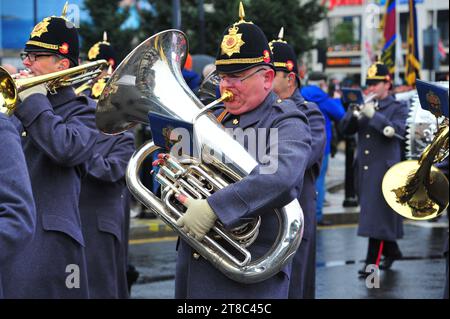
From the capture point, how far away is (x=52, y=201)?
5023 mm

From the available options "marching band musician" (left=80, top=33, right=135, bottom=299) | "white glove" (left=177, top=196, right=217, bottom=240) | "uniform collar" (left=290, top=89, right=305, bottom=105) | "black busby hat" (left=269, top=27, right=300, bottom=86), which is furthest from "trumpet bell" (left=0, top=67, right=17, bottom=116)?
"uniform collar" (left=290, top=89, right=305, bottom=105)

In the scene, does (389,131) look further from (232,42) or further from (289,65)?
(232,42)

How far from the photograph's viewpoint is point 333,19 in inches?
2430

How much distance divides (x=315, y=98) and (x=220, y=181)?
6929mm

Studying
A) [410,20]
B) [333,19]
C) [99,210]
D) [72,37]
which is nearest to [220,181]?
[72,37]

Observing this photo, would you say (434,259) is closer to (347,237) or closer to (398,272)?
(398,272)

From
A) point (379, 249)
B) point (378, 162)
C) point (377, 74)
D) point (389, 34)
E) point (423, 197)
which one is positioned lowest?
point (379, 249)

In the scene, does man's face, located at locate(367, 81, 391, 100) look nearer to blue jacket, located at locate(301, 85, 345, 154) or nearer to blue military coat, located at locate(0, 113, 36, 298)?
blue jacket, located at locate(301, 85, 345, 154)

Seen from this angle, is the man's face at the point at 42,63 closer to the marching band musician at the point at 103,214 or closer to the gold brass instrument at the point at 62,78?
the gold brass instrument at the point at 62,78

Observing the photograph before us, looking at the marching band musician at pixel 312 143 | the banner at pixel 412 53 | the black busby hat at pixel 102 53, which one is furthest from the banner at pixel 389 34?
the marching band musician at pixel 312 143

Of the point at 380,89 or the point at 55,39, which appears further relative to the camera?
the point at 380,89

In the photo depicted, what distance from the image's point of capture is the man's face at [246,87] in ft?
14.2

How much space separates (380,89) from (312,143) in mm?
3522

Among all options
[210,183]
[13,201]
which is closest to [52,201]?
[210,183]
